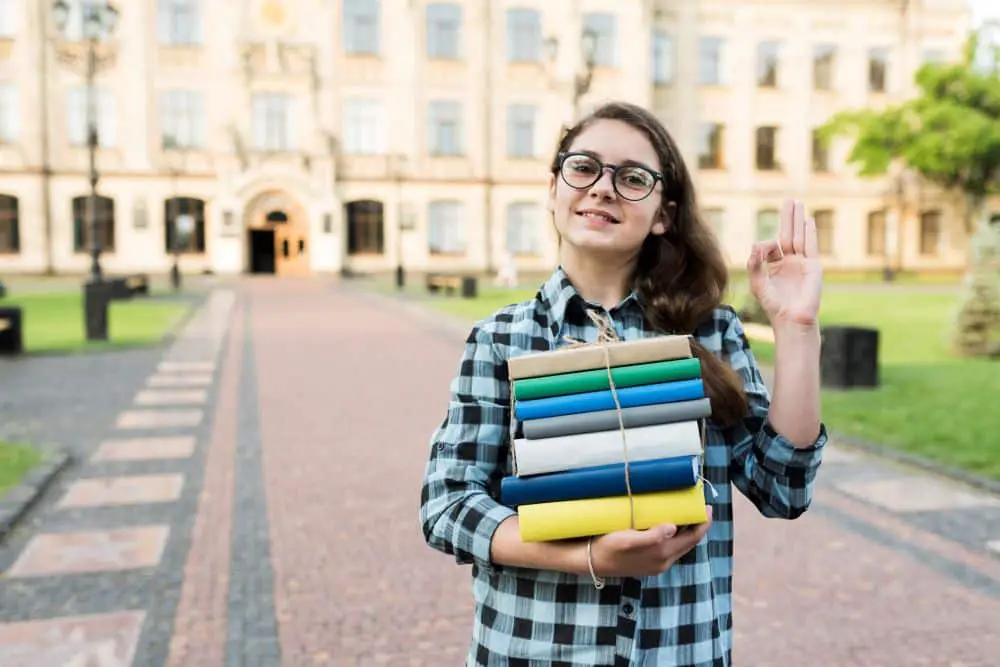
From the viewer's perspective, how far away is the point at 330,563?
538cm

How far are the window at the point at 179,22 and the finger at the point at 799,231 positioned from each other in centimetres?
4138

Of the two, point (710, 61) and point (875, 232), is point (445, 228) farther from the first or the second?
point (875, 232)

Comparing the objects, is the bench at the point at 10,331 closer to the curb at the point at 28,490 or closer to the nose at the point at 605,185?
the curb at the point at 28,490

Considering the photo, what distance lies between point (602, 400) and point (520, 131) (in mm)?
42179

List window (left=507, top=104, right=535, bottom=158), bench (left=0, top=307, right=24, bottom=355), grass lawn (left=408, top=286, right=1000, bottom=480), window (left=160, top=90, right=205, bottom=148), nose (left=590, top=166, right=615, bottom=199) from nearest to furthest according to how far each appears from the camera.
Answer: nose (left=590, top=166, right=615, bottom=199)
grass lawn (left=408, top=286, right=1000, bottom=480)
bench (left=0, top=307, right=24, bottom=355)
window (left=160, top=90, right=205, bottom=148)
window (left=507, top=104, right=535, bottom=158)

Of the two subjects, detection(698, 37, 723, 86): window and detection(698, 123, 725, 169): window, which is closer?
detection(698, 37, 723, 86): window

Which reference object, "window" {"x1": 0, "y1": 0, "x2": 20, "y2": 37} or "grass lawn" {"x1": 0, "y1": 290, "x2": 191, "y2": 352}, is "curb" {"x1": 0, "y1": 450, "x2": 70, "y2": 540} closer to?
"grass lawn" {"x1": 0, "y1": 290, "x2": 191, "y2": 352}

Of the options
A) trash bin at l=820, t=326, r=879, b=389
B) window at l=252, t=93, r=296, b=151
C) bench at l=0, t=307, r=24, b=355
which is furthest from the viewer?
window at l=252, t=93, r=296, b=151

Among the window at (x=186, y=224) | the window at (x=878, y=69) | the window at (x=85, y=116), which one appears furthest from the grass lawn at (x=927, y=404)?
the window at (x=878, y=69)

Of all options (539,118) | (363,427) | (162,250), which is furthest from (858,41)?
(363,427)

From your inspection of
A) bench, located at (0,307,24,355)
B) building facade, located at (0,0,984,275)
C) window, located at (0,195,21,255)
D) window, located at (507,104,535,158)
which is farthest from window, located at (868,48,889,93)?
bench, located at (0,307,24,355)

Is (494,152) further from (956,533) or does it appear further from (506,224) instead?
(956,533)

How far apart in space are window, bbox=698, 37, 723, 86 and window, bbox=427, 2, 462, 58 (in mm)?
11659

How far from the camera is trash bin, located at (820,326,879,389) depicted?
437 inches
